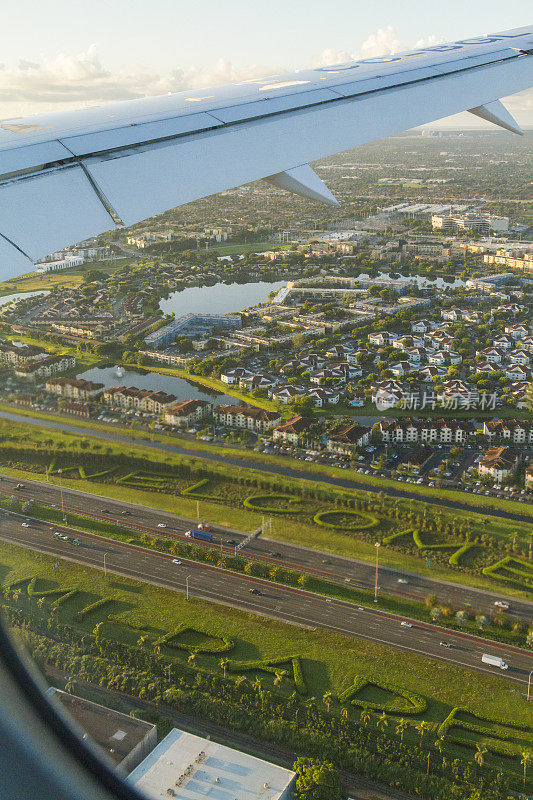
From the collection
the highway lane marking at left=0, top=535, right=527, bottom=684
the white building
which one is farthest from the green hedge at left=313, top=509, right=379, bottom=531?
the white building

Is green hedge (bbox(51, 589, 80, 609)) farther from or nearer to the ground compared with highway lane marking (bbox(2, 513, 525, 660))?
farther from the ground

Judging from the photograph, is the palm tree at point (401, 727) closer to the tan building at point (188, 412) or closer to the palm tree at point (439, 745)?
the palm tree at point (439, 745)

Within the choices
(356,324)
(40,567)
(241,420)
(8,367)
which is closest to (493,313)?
(356,324)

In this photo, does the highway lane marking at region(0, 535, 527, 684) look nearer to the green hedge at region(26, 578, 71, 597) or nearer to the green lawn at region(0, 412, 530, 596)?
the green hedge at region(26, 578, 71, 597)

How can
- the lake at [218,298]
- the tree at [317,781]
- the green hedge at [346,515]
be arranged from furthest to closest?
the lake at [218,298] → the green hedge at [346,515] → the tree at [317,781]

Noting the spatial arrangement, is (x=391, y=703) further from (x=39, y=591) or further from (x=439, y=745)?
(x=39, y=591)

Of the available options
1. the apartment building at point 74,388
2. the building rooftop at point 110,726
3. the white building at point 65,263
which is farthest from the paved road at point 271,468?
the white building at point 65,263

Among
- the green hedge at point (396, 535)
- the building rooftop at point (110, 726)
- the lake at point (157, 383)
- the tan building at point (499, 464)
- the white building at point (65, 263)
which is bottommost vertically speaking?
the green hedge at point (396, 535)
